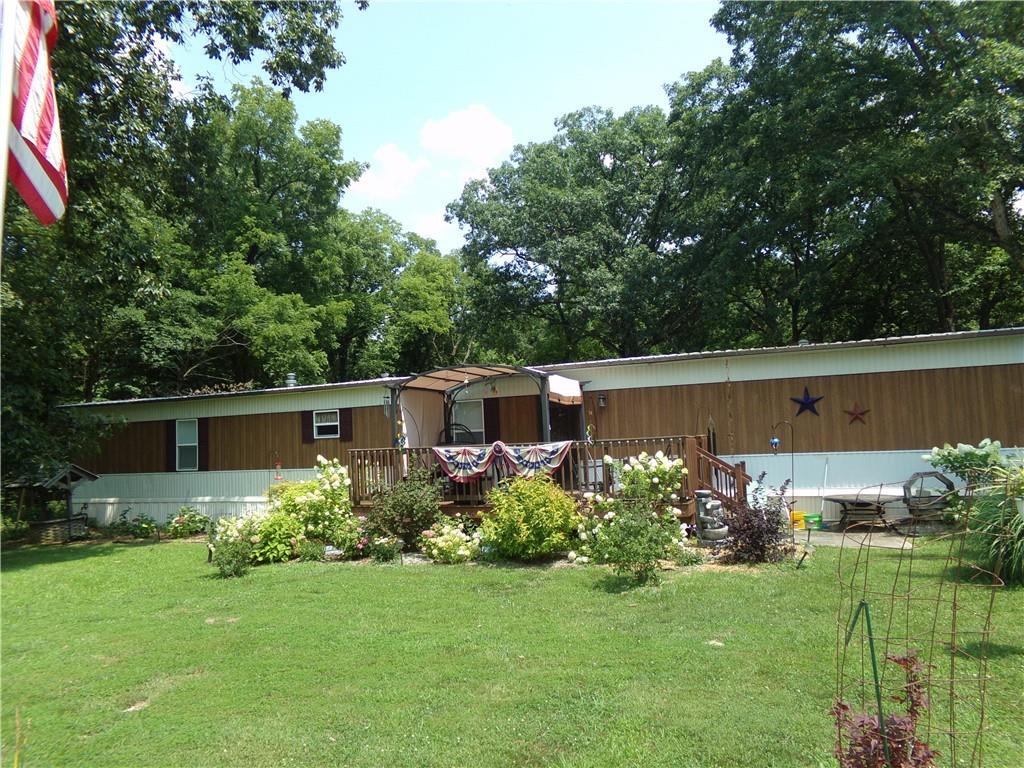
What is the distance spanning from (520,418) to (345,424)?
3.75 metres

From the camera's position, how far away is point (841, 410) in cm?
1150

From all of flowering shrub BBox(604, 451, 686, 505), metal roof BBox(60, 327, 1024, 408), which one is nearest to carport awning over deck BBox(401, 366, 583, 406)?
metal roof BBox(60, 327, 1024, 408)

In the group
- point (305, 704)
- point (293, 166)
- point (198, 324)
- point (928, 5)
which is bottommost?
point (305, 704)

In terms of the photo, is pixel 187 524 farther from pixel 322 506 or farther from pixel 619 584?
pixel 619 584

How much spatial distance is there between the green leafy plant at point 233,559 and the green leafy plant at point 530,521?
10.9 feet

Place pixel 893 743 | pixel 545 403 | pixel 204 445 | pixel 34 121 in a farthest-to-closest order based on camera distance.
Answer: pixel 204 445
pixel 545 403
pixel 34 121
pixel 893 743

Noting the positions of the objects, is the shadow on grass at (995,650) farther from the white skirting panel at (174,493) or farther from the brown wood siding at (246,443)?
the white skirting panel at (174,493)

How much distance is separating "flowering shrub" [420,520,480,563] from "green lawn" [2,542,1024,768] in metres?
1.25

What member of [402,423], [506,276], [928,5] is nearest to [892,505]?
[402,423]

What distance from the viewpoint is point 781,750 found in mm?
3562

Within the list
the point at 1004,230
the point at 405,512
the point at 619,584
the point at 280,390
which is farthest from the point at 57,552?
the point at 1004,230

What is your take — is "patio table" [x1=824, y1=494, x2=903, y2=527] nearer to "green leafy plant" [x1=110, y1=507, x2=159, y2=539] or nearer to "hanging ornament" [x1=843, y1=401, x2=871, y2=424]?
"hanging ornament" [x1=843, y1=401, x2=871, y2=424]

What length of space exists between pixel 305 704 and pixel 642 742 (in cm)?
221

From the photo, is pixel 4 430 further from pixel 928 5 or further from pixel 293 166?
A: pixel 928 5
